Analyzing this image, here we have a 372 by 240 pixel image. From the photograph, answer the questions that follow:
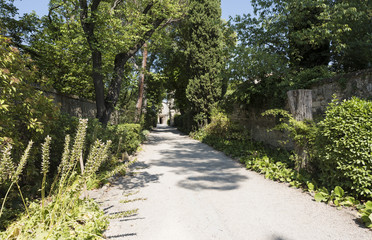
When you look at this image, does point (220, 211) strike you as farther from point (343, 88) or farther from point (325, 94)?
point (325, 94)

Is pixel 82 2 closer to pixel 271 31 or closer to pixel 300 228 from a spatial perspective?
pixel 271 31

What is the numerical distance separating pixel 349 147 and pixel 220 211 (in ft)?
7.69

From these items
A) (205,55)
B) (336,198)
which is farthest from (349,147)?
(205,55)

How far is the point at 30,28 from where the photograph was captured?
369 inches

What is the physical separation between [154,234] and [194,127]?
13.5 metres

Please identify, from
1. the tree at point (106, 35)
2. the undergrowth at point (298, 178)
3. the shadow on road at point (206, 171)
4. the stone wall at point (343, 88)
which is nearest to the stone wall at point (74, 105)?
the tree at point (106, 35)

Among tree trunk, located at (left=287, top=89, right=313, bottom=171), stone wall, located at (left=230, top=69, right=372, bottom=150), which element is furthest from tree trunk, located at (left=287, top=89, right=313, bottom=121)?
stone wall, located at (left=230, top=69, right=372, bottom=150)

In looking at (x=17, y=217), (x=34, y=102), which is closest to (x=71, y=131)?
(x=34, y=102)

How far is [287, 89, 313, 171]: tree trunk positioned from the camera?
4812mm

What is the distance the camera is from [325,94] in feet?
20.4

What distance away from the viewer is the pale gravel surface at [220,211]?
2.69 m

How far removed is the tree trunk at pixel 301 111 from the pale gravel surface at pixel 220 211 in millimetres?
770

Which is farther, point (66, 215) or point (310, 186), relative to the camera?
point (310, 186)

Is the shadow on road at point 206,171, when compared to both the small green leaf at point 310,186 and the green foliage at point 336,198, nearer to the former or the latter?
the small green leaf at point 310,186
